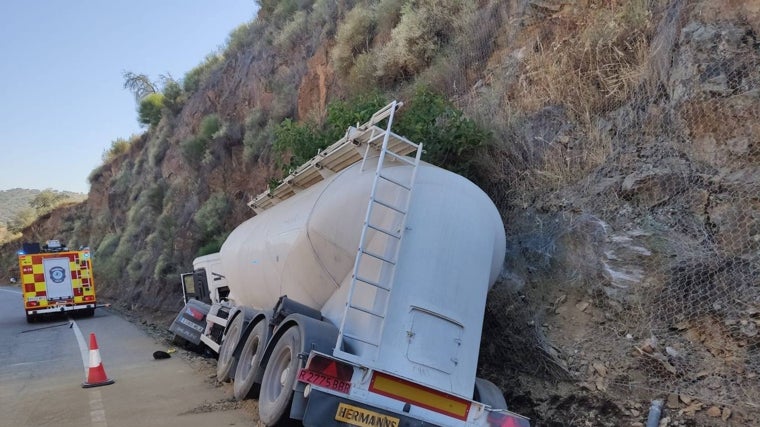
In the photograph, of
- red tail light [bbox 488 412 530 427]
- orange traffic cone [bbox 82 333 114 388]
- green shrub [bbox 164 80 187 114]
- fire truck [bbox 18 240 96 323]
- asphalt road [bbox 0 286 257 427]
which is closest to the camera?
red tail light [bbox 488 412 530 427]

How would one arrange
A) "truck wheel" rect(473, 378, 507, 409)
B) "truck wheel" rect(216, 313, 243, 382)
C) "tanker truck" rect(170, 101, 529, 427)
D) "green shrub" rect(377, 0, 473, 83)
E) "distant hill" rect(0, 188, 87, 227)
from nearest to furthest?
"tanker truck" rect(170, 101, 529, 427)
"truck wheel" rect(473, 378, 507, 409)
"truck wheel" rect(216, 313, 243, 382)
"green shrub" rect(377, 0, 473, 83)
"distant hill" rect(0, 188, 87, 227)

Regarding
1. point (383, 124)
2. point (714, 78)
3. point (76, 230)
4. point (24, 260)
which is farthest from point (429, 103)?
point (76, 230)

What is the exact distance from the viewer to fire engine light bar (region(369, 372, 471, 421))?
17.9 feet

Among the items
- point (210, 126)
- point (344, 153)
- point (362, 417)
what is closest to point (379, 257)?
point (362, 417)

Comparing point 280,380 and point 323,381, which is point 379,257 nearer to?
point 323,381

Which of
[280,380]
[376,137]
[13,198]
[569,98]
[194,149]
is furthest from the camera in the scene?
[13,198]

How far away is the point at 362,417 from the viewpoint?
5340 millimetres

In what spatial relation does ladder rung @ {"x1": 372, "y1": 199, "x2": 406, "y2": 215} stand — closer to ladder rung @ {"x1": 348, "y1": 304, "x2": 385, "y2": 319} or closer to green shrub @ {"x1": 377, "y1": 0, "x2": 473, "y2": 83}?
ladder rung @ {"x1": 348, "y1": 304, "x2": 385, "y2": 319}

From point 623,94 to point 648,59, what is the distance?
0.53 m

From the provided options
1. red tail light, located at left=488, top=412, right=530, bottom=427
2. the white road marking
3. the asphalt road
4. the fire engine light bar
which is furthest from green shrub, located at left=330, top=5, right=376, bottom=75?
red tail light, located at left=488, top=412, right=530, bottom=427

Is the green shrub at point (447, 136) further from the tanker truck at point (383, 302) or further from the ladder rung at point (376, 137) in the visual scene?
the ladder rung at point (376, 137)

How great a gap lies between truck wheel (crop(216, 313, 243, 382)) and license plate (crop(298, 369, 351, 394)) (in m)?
3.62

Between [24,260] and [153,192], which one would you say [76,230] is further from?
[24,260]

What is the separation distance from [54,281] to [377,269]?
62.3 feet
